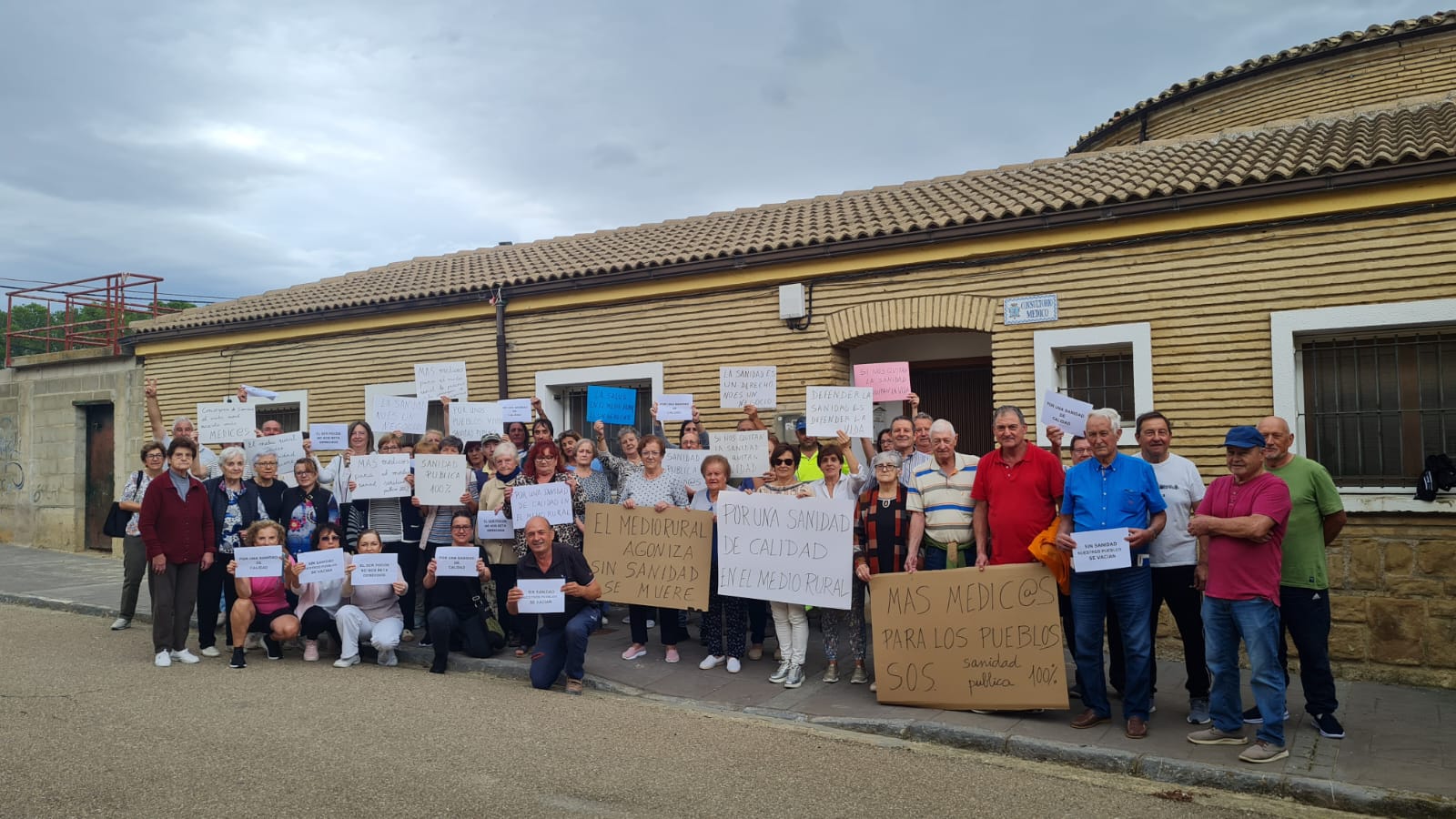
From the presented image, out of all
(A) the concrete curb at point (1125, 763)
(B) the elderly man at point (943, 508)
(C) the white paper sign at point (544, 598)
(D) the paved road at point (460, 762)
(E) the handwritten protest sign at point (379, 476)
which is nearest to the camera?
(D) the paved road at point (460, 762)

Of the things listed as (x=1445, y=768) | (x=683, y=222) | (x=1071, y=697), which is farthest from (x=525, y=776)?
(x=683, y=222)

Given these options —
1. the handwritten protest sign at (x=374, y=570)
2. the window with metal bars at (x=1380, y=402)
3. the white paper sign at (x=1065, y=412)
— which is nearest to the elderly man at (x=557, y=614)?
the handwritten protest sign at (x=374, y=570)

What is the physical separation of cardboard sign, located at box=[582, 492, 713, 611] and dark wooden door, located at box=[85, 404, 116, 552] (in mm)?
12385

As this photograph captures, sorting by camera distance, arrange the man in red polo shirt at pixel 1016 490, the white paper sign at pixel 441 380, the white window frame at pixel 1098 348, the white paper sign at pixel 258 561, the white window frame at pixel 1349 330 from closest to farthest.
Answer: the man in red polo shirt at pixel 1016 490 → the white window frame at pixel 1349 330 → the white paper sign at pixel 258 561 → the white window frame at pixel 1098 348 → the white paper sign at pixel 441 380

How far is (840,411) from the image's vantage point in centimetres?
812

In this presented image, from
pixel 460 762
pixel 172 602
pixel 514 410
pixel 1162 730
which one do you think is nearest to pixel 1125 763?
pixel 1162 730

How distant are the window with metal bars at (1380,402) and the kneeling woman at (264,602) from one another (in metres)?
8.50

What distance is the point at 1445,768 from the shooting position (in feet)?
17.6

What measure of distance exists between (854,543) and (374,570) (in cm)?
391

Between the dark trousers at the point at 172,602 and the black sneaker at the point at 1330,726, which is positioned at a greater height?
the dark trousers at the point at 172,602

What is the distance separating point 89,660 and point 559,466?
4208mm

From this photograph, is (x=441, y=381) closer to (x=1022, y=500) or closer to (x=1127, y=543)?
(x=1022, y=500)

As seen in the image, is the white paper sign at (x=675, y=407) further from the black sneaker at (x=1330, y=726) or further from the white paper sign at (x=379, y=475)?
the black sneaker at (x=1330, y=726)

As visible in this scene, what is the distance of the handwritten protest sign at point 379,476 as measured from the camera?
857 centimetres
